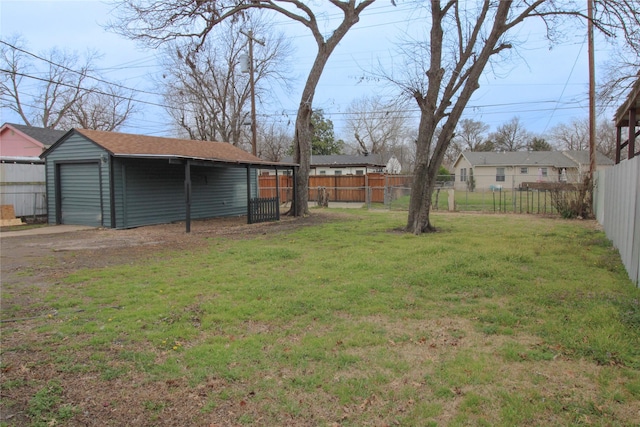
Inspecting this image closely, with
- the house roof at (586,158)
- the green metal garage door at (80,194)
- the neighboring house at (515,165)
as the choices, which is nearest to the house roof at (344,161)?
the neighboring house at (515,165)

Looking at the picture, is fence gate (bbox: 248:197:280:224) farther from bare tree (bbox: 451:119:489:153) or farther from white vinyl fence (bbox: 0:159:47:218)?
bare tree (bbox: 451:119:489:153)

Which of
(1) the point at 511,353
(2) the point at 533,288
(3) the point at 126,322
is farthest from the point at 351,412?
(2) the point at 533,288

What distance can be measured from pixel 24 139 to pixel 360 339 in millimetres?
28993

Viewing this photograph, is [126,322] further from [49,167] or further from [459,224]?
[49,167]

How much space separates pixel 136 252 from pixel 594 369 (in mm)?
8751

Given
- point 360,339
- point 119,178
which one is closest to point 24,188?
point 119,178

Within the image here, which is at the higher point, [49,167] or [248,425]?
[49,167]

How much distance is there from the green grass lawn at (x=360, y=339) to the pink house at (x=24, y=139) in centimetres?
2230

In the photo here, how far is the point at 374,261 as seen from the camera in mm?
7836

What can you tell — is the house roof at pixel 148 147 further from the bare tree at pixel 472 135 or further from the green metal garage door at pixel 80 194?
the bare tree at pixel 472 135

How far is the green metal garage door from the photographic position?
45.7ft

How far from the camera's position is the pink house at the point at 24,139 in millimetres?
24859

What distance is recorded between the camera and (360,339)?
415cm

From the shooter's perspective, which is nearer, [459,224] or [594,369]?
[594,369]
